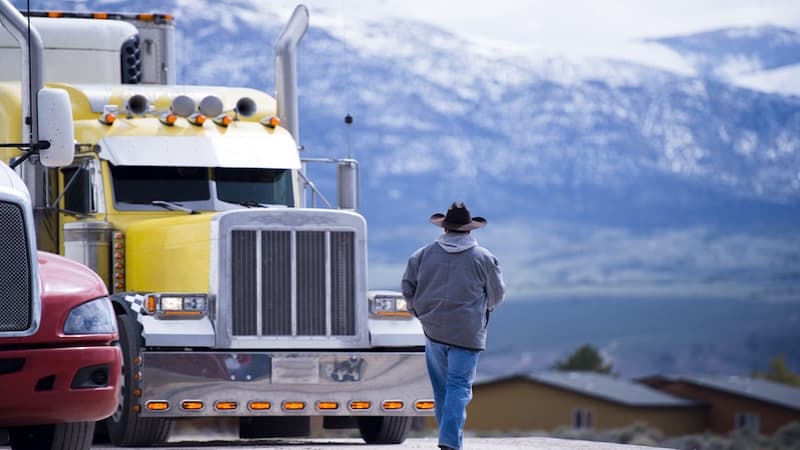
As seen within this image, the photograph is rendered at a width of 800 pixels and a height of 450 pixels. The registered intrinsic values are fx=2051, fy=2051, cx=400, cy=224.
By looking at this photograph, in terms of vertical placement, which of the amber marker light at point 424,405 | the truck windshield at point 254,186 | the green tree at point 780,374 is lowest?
the green tree at point 780,374

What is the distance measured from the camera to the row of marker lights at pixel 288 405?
16.9 meters

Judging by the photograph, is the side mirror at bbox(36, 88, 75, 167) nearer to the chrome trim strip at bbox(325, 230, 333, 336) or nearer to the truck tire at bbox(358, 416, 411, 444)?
the chrome trim strip at bbox(325, 230, 333, 336)

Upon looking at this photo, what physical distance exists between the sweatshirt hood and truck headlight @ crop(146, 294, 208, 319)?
296cm

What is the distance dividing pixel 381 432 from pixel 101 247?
3.08 meters

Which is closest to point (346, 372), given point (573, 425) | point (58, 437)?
point (58, 437)

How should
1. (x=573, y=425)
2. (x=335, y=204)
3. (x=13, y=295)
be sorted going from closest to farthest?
(x=13, y=295) → (x=335, y=204) → (x=573, y=425)

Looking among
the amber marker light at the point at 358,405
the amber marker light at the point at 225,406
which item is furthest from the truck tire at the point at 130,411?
the amber marker light at the point at 358,405

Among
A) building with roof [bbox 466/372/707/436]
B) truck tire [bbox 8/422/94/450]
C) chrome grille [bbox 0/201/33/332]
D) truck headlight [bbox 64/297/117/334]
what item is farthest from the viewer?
building with roof [bbox 466/372/707/436]

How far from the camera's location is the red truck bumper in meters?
12.9

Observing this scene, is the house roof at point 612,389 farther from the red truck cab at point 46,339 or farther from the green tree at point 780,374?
the red truck cab at point 46,339

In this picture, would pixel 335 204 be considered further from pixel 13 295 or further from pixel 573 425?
pixel 573 425

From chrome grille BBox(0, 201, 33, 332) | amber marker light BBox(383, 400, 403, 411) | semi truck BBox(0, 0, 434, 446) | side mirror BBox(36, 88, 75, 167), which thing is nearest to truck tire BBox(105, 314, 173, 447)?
semi truck BBox(0, 0, 434, 446)

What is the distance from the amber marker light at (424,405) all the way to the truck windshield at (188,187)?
109 inches

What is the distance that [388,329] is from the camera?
1778 centimetres
